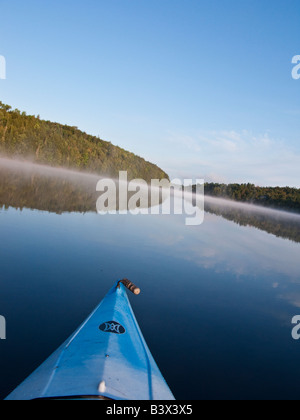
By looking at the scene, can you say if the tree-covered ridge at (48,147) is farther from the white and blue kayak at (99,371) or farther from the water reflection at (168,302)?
the white and blue kayak at (99,371)

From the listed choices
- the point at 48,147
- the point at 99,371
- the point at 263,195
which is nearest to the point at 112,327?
the point at 99,371

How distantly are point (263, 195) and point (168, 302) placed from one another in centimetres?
15245

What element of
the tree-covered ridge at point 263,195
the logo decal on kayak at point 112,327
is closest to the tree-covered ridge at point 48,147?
the tree-covered ridge at point 263,195

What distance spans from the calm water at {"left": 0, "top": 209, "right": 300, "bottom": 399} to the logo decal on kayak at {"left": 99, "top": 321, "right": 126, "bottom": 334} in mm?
1304

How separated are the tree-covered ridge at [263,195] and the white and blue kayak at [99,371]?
133m

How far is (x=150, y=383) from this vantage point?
3.31m

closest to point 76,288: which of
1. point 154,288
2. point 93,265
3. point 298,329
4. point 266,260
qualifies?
point 93,265

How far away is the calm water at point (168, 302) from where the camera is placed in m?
4.82

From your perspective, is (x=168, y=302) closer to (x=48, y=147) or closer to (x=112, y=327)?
(x=112, y=327)

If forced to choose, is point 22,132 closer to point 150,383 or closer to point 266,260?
point 266,260

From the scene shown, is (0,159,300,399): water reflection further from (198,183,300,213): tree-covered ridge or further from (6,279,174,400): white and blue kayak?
(198,183,300,213): tree-covered ridge

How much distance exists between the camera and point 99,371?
3082 mm

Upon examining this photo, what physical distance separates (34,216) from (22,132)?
250ft

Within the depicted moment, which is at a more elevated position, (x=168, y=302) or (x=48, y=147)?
(x=48, y=147)
